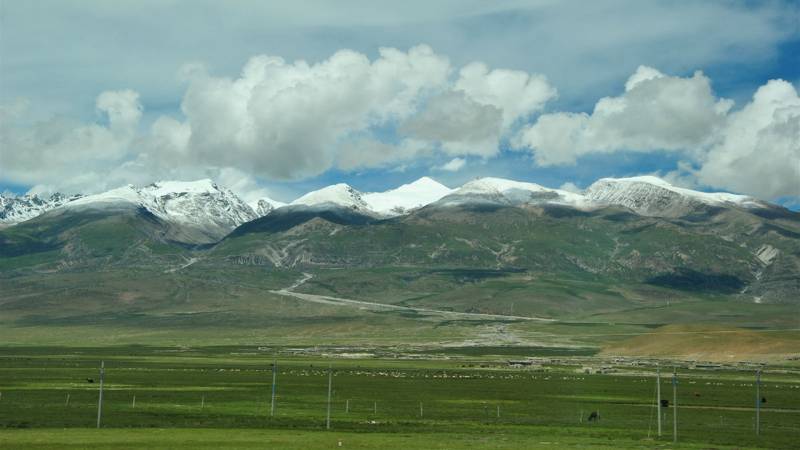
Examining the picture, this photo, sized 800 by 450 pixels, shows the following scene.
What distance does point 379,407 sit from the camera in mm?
88438

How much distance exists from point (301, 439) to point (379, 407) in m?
29.1

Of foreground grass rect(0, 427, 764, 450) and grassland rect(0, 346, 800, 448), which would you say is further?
grassland rect(0, 346, 800, 448)

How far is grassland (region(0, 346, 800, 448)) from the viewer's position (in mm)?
61156

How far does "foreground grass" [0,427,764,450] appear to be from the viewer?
183ft

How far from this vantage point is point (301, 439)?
59906 mm

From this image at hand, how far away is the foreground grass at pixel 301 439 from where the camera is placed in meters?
55.8

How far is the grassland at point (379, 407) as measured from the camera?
201ft

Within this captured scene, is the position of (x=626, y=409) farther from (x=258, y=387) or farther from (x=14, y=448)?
(x=14, y=448)

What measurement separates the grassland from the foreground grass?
12 centimetres

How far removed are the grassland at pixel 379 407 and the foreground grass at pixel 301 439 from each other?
0.12m

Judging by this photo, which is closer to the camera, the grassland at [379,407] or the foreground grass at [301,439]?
the foreground grass at [301,439]

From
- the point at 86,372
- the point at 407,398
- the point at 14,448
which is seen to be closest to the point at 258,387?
the point at 407,398

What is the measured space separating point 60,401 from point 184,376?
43.0m

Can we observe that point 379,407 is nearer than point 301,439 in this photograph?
No
